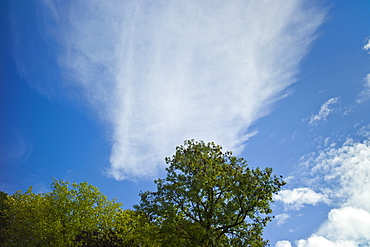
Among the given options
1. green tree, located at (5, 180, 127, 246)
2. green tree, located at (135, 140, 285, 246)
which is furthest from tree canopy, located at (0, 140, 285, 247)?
green tree, located at (5, 180, 127, 246)

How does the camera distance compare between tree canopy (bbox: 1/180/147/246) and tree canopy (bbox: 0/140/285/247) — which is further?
tree canopy (bbox: 1/180/147/246)

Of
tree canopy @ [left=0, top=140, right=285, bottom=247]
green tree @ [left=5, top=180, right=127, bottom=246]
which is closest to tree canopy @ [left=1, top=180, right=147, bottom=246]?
green tree @ [left=5, top=180, right=127, bottom=246]

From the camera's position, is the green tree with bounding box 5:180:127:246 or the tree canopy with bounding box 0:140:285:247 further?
the green tree with bounding box 5:180:127:246

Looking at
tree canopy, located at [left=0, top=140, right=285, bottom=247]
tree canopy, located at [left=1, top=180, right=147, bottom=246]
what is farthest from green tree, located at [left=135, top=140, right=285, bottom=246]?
tree canopy, located at [left=1, top=180, right=147, bottom=246]

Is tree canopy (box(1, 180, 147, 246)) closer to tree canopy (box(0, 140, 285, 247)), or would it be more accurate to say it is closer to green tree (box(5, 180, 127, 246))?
green tree (box(5, 180, 127, 246))

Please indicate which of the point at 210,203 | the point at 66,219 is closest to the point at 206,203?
the point at 210,203

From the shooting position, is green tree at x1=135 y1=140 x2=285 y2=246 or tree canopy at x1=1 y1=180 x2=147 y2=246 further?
tree canopy at x1=1 y1=180 x2=147 y2=246

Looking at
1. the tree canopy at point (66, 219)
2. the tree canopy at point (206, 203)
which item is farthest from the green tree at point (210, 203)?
the tree canopy at point (66, 219)

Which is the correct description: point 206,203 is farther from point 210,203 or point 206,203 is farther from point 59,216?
point 59,216

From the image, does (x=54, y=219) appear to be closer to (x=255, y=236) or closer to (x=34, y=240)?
(x=34, y=240)

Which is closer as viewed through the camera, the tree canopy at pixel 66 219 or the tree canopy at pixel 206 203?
the tree canopy at pixel 206 203

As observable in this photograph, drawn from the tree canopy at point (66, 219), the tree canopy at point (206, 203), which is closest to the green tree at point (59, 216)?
the tree canopy at point (66, 219)

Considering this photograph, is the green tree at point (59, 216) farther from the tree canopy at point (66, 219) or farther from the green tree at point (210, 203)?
the green tree at point (210, 203)

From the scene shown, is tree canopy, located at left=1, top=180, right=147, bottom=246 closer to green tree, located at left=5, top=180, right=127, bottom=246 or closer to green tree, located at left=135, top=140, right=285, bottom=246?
green tree, located at left=5, top=180, right=127, bottom=246
